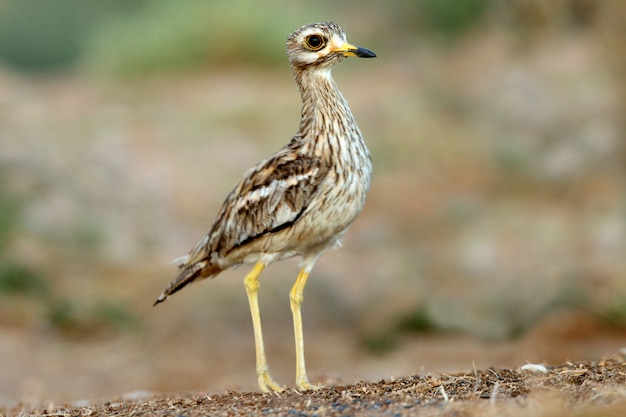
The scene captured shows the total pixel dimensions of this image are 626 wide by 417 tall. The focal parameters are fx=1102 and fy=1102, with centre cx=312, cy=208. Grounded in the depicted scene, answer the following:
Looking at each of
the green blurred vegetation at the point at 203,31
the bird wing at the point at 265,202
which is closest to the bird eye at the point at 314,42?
the bird wing at the point at 265,202

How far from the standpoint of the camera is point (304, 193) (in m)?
6.62

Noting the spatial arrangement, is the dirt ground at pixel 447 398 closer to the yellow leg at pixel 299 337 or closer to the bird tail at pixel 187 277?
the yellow leg at pixel 299 337

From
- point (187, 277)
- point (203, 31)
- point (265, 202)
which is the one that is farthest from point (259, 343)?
point (203, 31)

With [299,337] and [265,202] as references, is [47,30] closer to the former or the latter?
[265,202]

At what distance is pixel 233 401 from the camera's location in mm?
6039

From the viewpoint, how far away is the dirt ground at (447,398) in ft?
16.8

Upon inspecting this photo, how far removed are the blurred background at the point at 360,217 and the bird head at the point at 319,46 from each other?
94.1 inches

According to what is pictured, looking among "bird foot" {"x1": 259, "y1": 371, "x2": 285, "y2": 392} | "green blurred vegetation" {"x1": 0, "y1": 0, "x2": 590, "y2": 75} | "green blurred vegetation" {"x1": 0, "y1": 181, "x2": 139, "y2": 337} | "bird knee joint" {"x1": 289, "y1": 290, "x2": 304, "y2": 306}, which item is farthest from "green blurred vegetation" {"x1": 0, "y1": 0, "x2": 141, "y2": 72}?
"bird foot" {"x1": 259, "y1": 371, "x2": 285, "y2": 392}

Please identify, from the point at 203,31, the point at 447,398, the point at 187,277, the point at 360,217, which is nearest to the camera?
the point at 447,398

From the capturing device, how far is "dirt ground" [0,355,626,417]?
5.13 m

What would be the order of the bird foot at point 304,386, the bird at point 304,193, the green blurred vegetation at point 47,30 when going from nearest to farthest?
the bird foot at point 304,386 → the bird at point 304,193 → the green blurred vegetation at point 47,30

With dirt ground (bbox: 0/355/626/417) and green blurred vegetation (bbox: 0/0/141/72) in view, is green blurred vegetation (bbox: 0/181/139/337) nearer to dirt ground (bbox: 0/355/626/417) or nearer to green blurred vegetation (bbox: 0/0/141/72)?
dirt ground (bbox: 0/355/626/417)

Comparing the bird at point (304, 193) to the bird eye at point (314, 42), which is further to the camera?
the bird eye at point (314, 42)

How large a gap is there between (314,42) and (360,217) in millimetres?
10228
